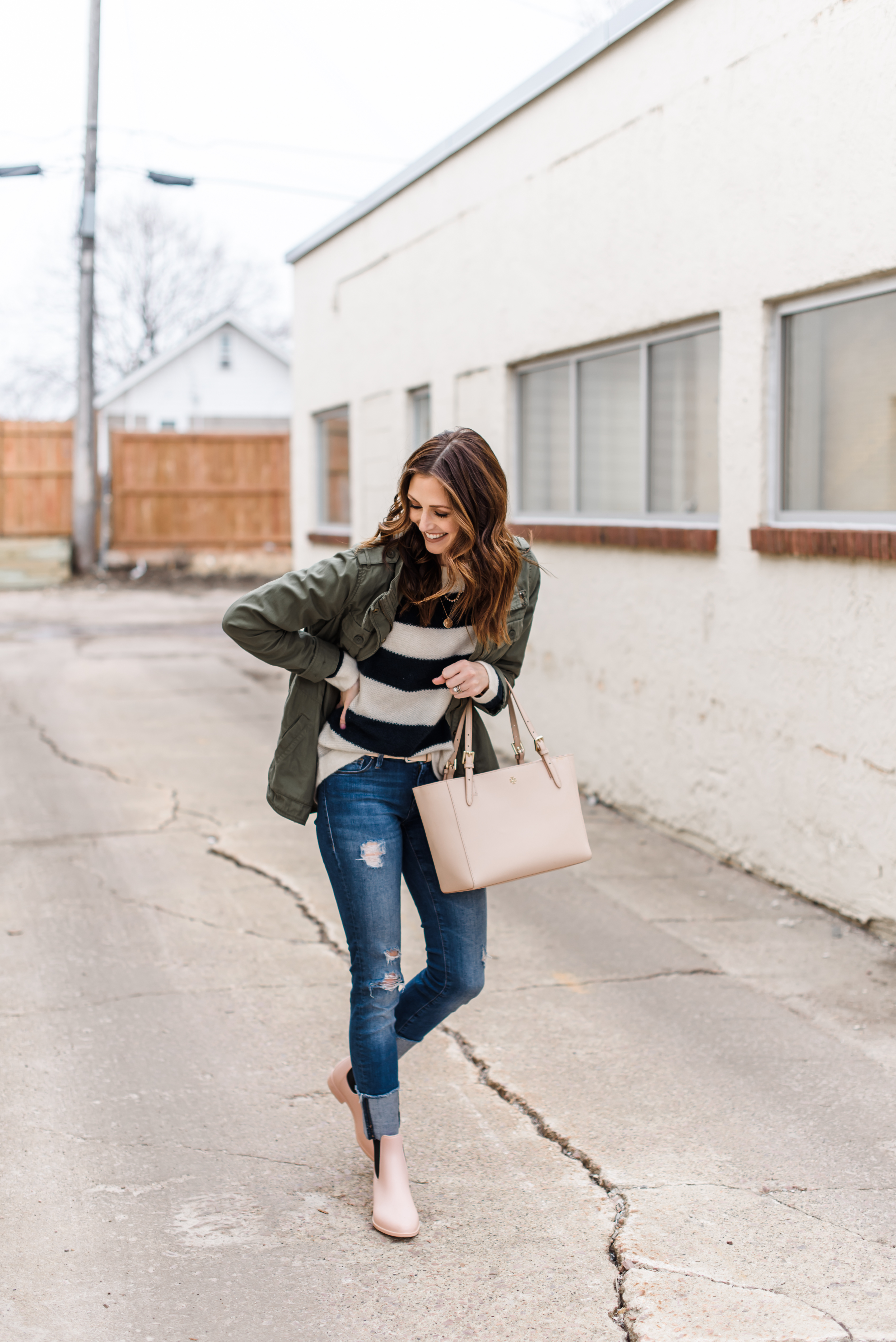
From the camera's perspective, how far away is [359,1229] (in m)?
3.01

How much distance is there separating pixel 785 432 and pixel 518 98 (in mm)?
3145

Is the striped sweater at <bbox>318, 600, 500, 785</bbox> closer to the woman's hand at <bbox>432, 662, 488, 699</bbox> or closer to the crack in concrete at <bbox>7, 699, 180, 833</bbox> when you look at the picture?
the woman's hand at <bbox>432, 662, 488, 699</bbox>

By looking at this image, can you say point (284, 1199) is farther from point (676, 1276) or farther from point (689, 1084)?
point (689, 1084)

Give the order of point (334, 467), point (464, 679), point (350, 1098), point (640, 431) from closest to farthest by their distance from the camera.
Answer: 1. point (464, 679)
2. point (350, 1098)
3. point (640, 431)
4. point (334, 467)

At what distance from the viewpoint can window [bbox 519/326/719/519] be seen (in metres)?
6.39

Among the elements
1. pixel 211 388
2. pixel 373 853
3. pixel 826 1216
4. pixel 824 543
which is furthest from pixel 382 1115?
pixel 211 388

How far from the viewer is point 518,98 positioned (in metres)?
7.59

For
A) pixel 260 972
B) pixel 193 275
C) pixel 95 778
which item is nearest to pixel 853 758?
pixel 260 972

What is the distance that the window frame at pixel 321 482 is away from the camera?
12117 mm

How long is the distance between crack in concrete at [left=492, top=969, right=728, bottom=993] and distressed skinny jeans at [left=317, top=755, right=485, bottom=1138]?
147cm

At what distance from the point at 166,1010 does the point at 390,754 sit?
1.75 metres

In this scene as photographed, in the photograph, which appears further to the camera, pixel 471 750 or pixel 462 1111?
pixel 462 1111

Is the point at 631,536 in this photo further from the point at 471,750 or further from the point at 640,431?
the point at 471,750

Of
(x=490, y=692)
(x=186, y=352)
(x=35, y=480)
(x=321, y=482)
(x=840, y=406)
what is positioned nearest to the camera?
(x=490, y=692)
